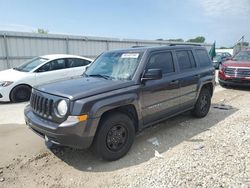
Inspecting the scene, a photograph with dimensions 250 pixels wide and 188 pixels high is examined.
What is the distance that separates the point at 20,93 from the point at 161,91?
5.47m

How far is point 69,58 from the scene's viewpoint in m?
9.15

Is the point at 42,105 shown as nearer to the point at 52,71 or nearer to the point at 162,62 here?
the point at 162,62

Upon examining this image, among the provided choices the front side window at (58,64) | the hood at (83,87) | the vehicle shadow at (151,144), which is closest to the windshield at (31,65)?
the front side window at (58,64)

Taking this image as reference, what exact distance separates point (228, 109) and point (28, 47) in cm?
1081

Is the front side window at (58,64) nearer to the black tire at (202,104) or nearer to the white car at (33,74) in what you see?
the white car at (33,74)

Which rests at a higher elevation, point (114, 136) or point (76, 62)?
point (76, 62)

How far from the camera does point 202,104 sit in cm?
605

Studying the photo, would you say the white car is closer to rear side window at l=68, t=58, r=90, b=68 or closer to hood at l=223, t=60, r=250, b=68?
rear side window at l=68, t=58, r=90, b=68

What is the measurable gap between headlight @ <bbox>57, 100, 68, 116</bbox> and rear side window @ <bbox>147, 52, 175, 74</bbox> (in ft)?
5.73

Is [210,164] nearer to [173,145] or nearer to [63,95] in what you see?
[173,145]

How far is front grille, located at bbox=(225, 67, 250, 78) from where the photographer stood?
31.8 ft

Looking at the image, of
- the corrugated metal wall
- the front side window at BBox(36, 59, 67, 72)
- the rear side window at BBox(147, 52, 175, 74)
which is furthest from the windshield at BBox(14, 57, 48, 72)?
the rear side window at BBox(147, 52, 175, 74)

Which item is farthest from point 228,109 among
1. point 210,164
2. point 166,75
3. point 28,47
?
point 28,47

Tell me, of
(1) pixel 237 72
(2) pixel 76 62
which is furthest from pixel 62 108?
(1) pixel 237 72
